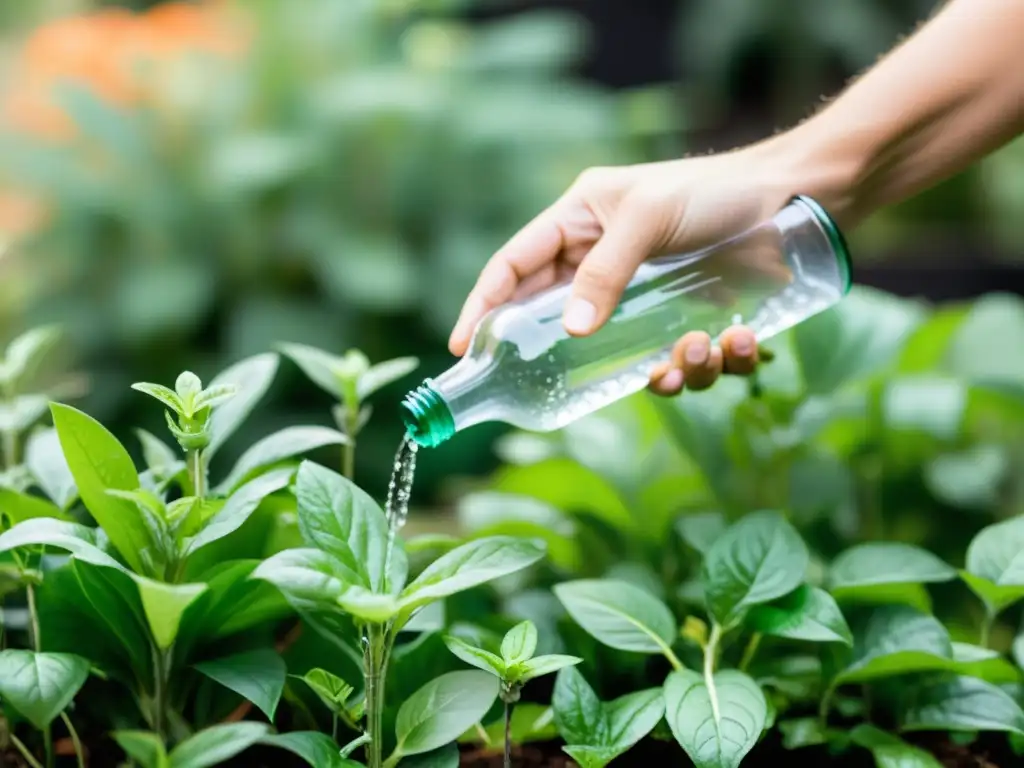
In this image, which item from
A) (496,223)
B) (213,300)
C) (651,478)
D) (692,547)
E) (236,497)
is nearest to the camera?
(236,497)

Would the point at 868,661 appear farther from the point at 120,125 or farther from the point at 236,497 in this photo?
the point at 120,125

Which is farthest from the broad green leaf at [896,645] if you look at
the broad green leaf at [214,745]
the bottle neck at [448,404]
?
the broad green leaf at [214,745]

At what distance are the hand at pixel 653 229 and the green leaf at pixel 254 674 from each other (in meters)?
0.30

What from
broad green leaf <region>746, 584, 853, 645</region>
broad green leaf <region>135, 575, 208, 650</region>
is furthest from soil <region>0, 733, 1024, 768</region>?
broad green leaf <region>135, 575, 208, 650</region>

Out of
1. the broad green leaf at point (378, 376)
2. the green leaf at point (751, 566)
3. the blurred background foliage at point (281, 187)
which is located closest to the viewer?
the green leaf at point (751, 566)

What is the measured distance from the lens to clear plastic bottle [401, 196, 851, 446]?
969mm

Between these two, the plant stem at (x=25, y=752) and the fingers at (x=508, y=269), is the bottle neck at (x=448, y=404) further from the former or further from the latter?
the plant stem at (x=25, y=752)

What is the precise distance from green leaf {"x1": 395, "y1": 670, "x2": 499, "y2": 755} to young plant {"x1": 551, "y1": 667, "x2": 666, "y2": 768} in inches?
2.3

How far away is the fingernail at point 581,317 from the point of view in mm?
905

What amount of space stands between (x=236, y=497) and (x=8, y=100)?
2191 millimetres

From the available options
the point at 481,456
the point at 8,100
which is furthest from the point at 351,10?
the point at 481,456

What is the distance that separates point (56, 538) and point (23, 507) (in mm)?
166

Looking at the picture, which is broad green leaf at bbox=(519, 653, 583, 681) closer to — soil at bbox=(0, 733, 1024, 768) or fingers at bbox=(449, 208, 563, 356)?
soil at bbox=(0, 733, 1024, 768)

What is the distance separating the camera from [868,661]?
855 millimetres
